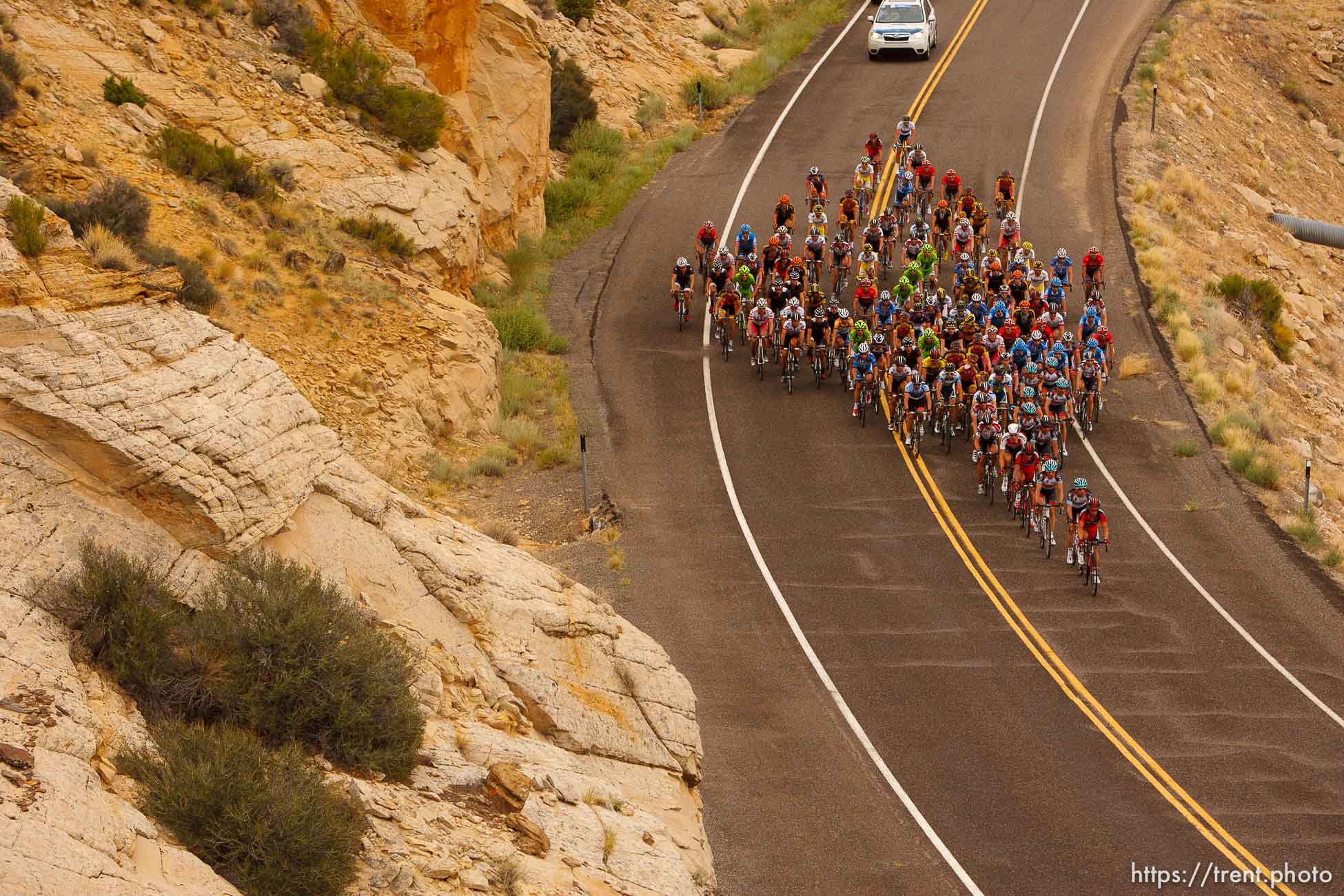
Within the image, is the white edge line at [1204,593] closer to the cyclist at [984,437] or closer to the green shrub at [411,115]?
the cyclist at [984,437]

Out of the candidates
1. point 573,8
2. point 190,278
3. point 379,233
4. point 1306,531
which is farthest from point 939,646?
point 573,8

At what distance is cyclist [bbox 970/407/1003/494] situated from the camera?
2486 centimetres

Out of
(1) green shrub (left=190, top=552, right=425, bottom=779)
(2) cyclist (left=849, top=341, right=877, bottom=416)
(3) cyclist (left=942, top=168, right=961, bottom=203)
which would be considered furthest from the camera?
(3) cyclist (left=942, top=168, right=961, bottom=203)

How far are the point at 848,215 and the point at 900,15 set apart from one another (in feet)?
54.8

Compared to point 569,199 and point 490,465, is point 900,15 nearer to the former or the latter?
point 569,199

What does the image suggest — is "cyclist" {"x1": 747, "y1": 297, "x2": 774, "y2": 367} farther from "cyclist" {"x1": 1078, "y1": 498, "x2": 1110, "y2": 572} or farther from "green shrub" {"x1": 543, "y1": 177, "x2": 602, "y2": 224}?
"green shrub" {"x1": 543, "y1": 177, "x2": 602, "y2": 224}

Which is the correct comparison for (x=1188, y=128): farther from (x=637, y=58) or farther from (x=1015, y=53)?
(x=637, y=58)

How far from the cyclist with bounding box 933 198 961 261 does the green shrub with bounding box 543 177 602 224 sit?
926 centimetres

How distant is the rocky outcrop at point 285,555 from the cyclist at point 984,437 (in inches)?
418

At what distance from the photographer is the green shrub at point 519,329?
30.5 metres

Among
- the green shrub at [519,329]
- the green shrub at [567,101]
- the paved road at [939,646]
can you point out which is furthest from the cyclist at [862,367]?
the green shrub at [567,101]

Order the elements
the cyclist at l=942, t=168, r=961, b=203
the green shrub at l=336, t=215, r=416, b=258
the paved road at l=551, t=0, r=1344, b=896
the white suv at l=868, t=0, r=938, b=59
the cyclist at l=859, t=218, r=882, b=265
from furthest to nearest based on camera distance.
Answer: the white suv at l=868, t=0, r=938, b=59
the cyclist at l=942, t=168, r=961, b=203
the cyclist at l=859, t=218, r=882, b=265
the green shrub at l=336, t=215, r=416, b=258
the paved road at l=551, t=0, r=1344, b=896

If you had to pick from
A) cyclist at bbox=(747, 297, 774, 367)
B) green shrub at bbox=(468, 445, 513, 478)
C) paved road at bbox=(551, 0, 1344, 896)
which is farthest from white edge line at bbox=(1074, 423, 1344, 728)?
green shrub at bbox=(468, 445, 513, 478)

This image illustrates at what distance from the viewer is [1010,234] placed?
31906 millimetres
